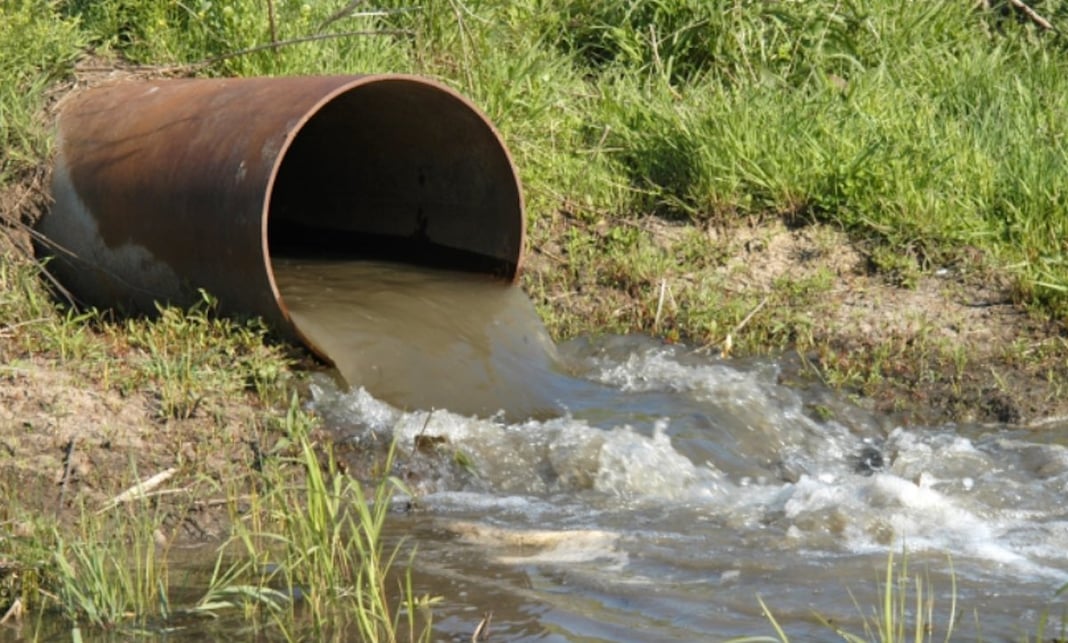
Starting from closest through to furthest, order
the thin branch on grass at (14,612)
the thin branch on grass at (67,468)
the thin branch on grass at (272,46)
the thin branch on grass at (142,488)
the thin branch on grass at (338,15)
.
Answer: the thin branch on grass at (14,612), the thin branch on grass at (142,488), the thin branch on grass at (67,468), the thin branch on grass at (272,46), the thin branch on grass at (338,15)

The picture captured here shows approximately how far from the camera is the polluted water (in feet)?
13.1

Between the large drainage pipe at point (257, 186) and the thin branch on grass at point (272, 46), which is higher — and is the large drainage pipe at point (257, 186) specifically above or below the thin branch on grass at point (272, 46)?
below

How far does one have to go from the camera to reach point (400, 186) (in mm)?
7207

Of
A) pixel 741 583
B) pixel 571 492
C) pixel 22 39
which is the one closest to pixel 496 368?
pixel 571 492

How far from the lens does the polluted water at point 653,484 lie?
13.1 ft

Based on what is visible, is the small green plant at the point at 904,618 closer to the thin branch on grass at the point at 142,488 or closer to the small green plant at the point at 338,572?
the small green plant at the point at 338,572

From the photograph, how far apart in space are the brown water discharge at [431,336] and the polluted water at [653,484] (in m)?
0.01

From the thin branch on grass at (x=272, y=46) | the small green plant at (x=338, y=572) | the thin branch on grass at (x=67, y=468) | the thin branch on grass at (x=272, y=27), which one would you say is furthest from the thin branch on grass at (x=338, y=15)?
the small green plant at (x=338, y=572)

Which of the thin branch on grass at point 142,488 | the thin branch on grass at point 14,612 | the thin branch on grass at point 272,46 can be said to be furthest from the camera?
the thin branch on grass at point 272,46

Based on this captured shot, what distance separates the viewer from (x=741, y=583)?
4207 mm

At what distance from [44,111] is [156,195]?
1.04m

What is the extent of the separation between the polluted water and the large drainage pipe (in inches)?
11.7

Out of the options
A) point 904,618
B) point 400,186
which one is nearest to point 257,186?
point 400,186

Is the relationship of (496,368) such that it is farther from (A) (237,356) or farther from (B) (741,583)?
(B) (741,583)
